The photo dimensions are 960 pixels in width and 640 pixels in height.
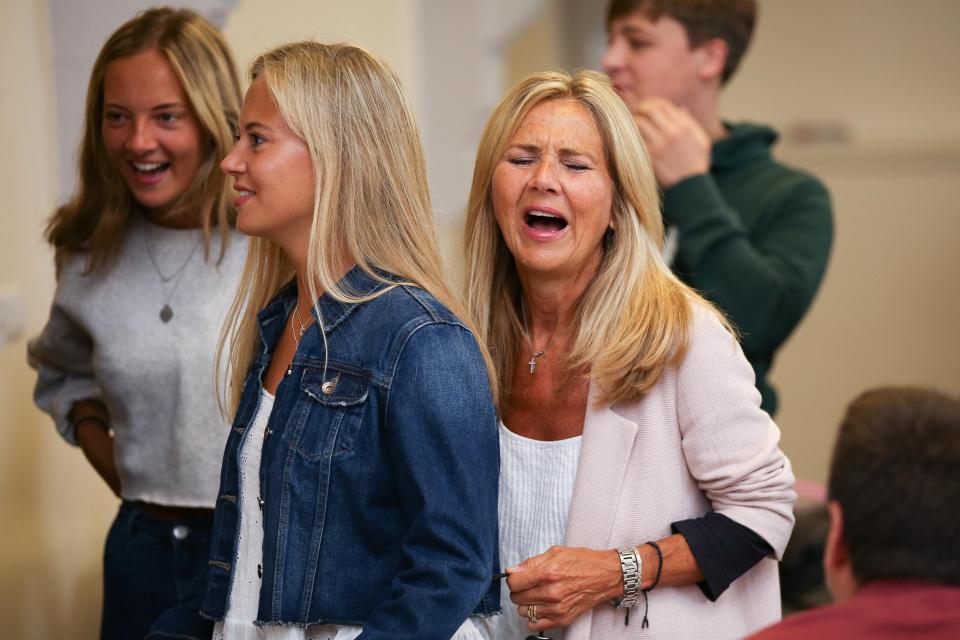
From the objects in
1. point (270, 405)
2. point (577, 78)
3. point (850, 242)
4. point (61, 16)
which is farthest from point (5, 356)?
point (850, 242)

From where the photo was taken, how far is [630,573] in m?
1.73

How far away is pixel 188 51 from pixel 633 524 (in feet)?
4.27

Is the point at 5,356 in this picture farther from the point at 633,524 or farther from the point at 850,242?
the point at 850,242

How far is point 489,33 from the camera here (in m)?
5.96

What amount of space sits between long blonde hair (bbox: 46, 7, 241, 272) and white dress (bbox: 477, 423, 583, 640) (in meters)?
0.85

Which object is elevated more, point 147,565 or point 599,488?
point 599,488

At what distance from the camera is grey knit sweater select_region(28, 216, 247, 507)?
2.25 metres

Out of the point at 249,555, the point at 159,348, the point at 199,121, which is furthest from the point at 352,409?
the point at 199,121

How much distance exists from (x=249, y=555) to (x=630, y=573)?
0.58 metres

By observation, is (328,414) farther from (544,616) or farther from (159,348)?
(159,348)

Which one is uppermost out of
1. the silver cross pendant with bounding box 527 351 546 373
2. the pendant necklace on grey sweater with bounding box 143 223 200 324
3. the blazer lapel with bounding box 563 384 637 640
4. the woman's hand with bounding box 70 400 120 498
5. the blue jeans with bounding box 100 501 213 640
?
the pendant necklace on grey sweater with bounding box 143 223 200 324

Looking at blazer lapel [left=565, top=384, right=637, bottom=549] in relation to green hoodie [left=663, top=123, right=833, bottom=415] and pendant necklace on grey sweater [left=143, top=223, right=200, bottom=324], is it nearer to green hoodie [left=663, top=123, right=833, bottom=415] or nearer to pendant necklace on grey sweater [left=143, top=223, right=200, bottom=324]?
green hoodie [left=663, top=123, right=833, bottom=415]

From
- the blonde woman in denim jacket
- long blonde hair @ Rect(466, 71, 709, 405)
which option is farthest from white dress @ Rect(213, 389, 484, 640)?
long blonde hair @ Rect(466, 71, 709, 405)

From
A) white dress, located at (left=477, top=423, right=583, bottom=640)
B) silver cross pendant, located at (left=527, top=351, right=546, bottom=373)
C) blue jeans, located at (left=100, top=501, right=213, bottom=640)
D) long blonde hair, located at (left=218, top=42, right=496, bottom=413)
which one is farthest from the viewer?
blue jeans, located at (left=100, top=501, right=213, bottom=640)
